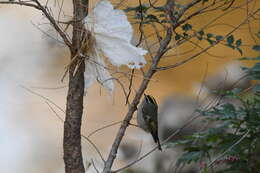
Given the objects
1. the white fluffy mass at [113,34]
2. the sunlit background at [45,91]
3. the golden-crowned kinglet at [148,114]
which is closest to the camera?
the white fluffy mass at [113,34]

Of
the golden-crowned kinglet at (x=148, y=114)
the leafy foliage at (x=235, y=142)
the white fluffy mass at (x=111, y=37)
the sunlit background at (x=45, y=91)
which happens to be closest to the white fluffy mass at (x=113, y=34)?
the white fluffy mass at (x=111, y=37)

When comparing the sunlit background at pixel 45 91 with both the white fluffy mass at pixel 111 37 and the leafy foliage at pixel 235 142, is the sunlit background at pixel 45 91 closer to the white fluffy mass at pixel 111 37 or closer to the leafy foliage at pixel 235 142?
the leafy foliage at pixel 235 142

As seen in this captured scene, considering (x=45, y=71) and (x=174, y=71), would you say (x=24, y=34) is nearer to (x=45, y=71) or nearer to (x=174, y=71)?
(x=45, y=71)

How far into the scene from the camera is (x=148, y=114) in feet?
6.38

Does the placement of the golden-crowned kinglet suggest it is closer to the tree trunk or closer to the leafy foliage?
the leafy foliage

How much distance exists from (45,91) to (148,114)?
0.82m

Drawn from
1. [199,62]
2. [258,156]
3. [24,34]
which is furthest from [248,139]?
[24,34]

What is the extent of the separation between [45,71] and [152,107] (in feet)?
3.05

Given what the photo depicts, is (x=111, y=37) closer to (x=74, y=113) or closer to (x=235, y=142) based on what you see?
(x=74, y=113)

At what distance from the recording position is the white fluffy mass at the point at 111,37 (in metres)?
1.25

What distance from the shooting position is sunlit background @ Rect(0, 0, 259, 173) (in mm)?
2598

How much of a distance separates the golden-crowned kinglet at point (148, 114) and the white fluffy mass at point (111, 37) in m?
0.60

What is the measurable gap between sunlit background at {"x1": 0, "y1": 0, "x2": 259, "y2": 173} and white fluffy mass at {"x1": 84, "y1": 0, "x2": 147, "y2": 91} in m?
1.26

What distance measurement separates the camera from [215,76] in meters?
2.67
